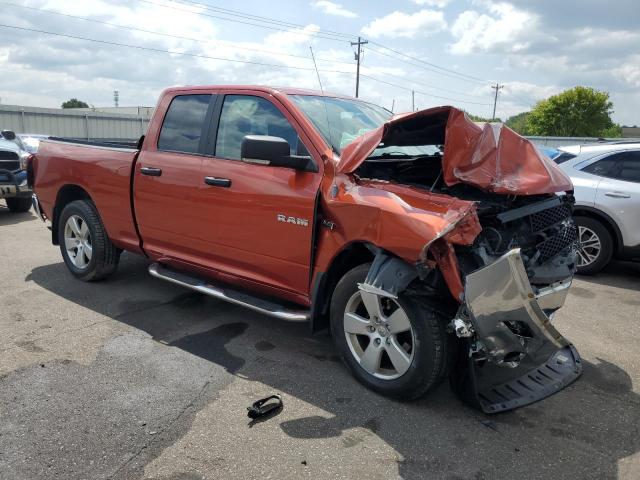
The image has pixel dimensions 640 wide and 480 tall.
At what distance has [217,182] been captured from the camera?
4090mm

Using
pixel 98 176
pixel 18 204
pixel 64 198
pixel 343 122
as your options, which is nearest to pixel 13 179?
pixel 18 204

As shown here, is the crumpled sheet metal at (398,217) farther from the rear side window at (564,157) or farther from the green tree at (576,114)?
the green tree at (576,114)

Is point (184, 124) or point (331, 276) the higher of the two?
point (184, 124)

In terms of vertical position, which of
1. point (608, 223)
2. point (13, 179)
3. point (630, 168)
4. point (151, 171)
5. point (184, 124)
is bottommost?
point (13, 179)

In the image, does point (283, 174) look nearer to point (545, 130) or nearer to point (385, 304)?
point (385, 304)

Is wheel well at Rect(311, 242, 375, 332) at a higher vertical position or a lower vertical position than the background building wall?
lower

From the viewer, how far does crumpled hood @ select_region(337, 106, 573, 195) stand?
3051mm

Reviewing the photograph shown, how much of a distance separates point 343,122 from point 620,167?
434 centimetres

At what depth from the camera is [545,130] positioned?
57.4m

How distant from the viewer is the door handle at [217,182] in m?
4.04

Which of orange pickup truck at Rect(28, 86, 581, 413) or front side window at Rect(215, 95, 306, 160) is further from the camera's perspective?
front side window at Rect(215, 95, 306, 160)

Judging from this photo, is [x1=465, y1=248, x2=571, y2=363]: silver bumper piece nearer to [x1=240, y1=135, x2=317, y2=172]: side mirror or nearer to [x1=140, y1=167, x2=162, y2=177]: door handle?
[x1=240, y1=135, x2=317, y2=172]: side mirror

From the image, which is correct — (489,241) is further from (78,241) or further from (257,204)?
(78,241)

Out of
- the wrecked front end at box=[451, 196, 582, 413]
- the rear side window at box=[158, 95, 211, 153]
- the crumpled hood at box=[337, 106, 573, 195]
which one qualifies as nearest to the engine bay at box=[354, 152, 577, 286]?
the wrecked front end at box=[451, 196, 582, 413]
